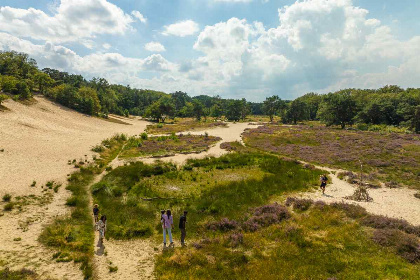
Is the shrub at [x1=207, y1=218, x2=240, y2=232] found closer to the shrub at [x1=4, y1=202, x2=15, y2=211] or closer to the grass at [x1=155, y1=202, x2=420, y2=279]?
the grass at [x1=155, y1=202, x2=420, y2=279]

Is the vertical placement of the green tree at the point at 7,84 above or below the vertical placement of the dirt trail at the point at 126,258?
above

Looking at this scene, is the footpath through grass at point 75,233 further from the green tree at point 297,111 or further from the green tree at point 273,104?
the green tree at point 273,104

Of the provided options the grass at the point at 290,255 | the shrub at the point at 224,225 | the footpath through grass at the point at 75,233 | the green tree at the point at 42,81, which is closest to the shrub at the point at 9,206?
the footpath through grass at the point at 75,233

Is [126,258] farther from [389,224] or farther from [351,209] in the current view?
[389,224]

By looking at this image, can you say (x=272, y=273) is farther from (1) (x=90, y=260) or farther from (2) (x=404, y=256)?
(1) (x=90, y=260)

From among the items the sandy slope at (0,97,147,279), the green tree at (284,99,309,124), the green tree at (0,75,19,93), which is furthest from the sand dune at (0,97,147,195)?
the green tree at (284,99,309,124)

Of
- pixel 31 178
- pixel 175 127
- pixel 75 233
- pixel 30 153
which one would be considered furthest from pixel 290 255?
pixel 175 127
